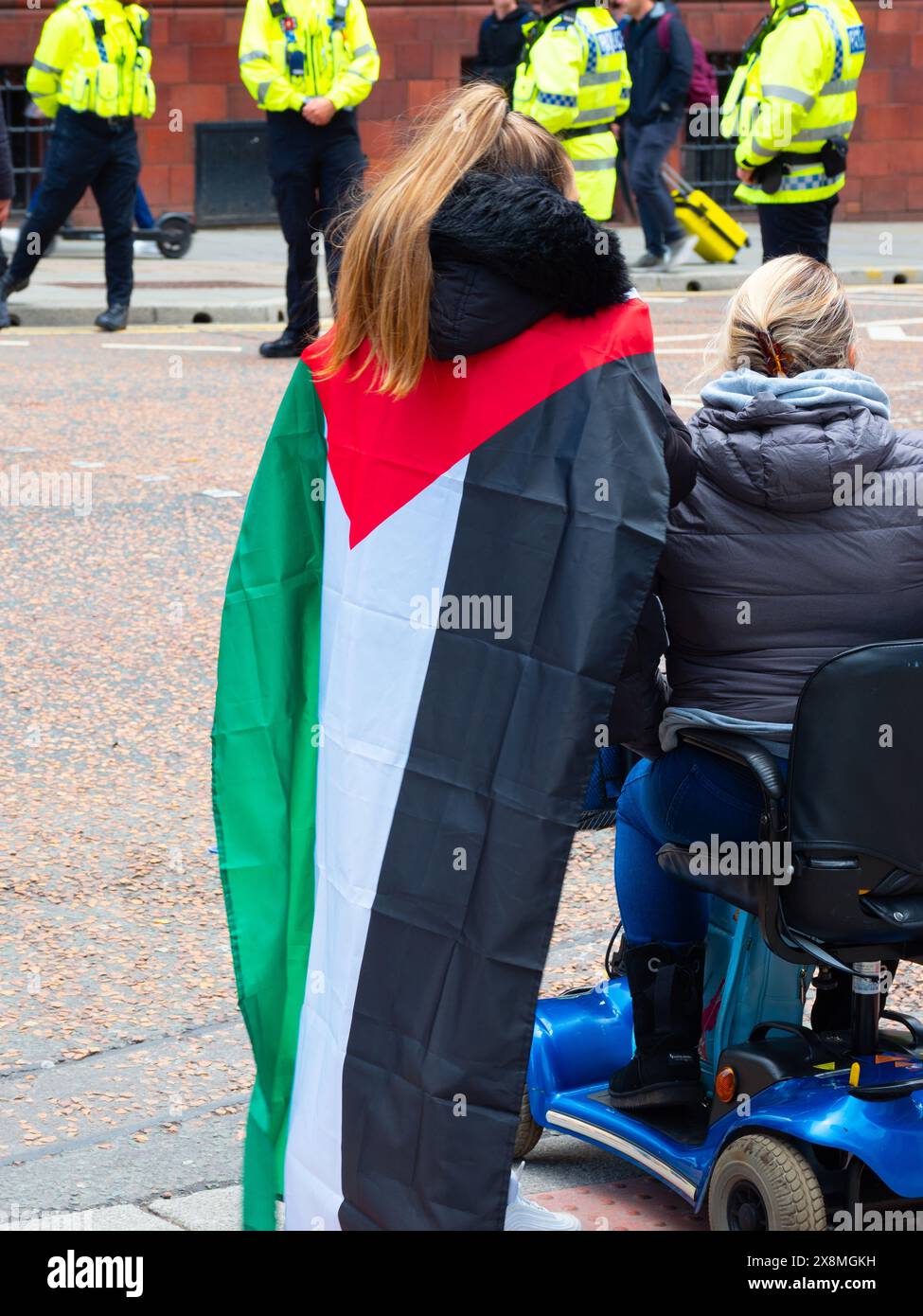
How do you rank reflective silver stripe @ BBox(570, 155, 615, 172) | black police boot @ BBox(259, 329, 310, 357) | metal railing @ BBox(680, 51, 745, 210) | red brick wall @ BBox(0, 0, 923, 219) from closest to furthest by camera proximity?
1. black police boot @ BBox(259, 329, 310, 357)
2. reflective silver stripe @ BBox(570, 155, 615, 172)
3. red brick wall @ BBox(0, 0, 923, 219)
4. metal railing @ BBox(680, 51, 745, 210)

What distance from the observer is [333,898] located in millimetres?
2936

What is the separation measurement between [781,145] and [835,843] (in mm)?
8163

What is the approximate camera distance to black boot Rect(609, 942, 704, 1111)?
311 centimetres

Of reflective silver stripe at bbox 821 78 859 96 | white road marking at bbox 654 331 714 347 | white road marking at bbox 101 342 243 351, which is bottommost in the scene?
white road marking at bbox 101 342 243 351

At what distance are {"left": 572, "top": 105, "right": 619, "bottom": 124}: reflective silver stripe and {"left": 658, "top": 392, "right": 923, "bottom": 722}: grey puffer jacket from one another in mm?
10766

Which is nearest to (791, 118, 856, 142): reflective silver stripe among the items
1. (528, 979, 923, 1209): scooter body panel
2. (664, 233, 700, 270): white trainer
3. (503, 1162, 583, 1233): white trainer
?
(664, 233, 700, 270): white trainer

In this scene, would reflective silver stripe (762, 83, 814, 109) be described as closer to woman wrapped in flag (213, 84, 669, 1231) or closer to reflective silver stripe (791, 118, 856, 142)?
reflective silver stripe (791, 118, 856, 142)

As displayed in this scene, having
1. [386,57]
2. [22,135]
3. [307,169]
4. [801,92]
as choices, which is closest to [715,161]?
[386,57]

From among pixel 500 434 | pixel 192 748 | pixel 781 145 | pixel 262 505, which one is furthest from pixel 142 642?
pixel 781 145

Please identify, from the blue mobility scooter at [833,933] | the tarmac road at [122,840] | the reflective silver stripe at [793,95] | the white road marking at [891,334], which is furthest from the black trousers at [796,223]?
the blue mobility scooter at [833,933]

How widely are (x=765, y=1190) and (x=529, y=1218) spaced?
38 cm

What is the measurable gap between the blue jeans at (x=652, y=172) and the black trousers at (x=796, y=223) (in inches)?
227

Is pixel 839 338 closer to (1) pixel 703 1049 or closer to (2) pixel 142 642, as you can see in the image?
(1) pixel 703 1049

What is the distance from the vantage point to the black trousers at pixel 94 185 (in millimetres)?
12945
